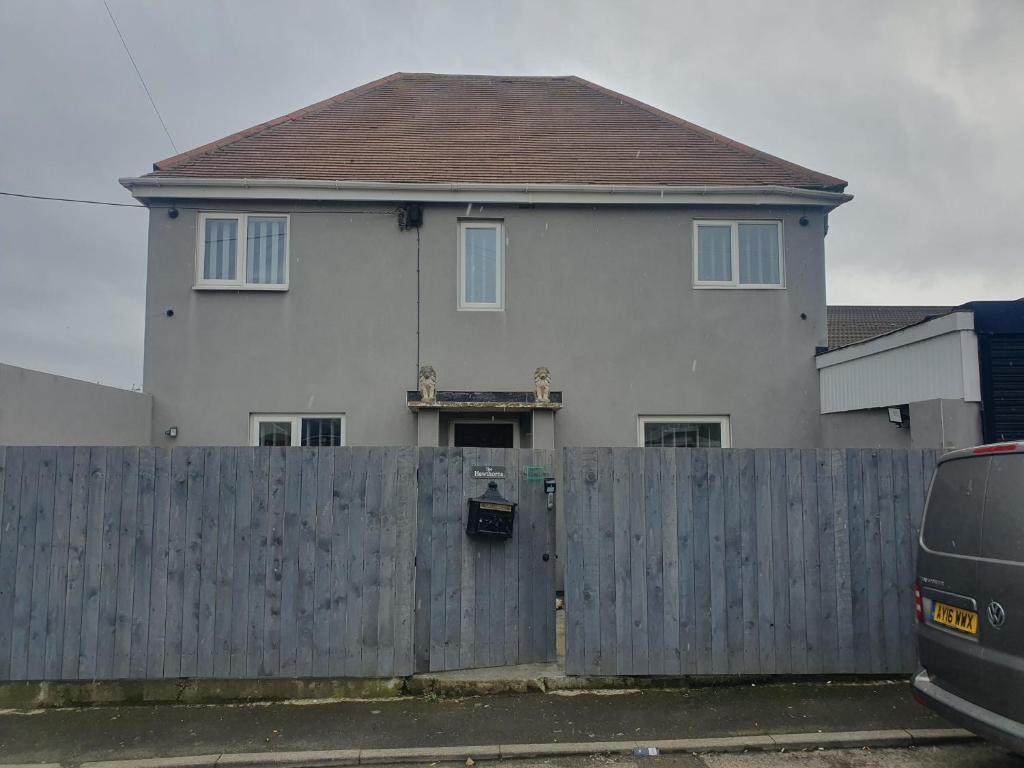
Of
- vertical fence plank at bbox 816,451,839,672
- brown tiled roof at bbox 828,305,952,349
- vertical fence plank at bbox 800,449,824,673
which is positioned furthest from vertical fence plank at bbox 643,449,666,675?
brown tiled roof at bbox 828,305,952,349

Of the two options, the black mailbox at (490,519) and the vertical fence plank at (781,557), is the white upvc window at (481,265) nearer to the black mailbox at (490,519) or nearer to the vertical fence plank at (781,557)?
the black mailbox at (490,519)

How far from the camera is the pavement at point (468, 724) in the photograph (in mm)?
4613

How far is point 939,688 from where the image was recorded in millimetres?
4070

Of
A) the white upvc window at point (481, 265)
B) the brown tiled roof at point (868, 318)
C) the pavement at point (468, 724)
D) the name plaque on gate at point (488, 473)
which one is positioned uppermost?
the brown tiled roof at point (868, 318)

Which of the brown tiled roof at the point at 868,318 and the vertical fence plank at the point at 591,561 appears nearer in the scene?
the vertical fence plank at the point at 591,561

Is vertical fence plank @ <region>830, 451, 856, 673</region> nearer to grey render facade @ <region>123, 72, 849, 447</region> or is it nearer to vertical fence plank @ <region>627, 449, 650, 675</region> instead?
vertical fence plank @ <region>627, 449, 650, 675</region>

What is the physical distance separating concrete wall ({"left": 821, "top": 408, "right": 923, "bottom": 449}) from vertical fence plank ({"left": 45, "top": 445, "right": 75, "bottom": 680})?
Result: 784 centimetres

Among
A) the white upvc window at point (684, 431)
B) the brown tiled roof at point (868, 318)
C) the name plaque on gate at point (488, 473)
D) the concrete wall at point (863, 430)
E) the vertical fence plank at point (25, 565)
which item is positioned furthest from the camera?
the brown tiled roof at point (868, 318)

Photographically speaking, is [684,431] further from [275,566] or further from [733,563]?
[275,566]

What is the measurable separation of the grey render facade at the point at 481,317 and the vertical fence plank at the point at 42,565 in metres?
4.12

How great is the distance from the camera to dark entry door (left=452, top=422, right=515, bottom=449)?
998cm

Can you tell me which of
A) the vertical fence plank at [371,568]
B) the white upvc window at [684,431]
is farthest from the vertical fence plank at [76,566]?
the white upvc window at [684,431]

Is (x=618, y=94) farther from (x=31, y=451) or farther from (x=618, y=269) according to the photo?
(x=31, y=451)

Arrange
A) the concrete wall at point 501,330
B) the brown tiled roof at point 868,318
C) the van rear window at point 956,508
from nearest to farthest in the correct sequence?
the van rear window at point 956,508, the concrete wall at point 501,330, the brown tiled roof at point 868,318
